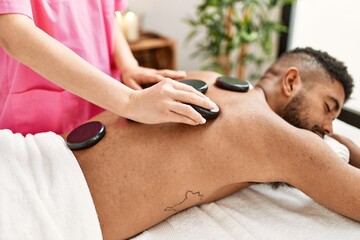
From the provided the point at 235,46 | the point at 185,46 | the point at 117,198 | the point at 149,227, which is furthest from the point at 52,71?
the point at 185,46

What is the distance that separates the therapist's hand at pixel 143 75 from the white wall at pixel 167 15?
1.66 metres

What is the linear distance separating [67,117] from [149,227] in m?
0.47

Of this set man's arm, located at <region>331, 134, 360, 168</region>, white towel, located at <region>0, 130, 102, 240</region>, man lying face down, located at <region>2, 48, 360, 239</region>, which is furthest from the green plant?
white towel, located at <region>0, 130, 102, 240</region>

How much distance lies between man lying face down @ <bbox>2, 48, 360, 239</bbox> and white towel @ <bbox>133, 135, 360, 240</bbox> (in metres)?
0.04

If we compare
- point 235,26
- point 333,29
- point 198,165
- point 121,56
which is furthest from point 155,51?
point 198,165

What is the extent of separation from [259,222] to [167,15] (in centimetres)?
229

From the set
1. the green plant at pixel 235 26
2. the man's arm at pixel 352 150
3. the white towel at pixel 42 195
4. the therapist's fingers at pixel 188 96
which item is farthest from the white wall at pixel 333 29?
the white towel at pixel 42 195

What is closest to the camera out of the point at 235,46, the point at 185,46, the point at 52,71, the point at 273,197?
the point at 52,71

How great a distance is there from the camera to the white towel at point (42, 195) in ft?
2.56

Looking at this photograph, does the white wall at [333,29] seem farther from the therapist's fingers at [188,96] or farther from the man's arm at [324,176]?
the therapist's fingers at [188,96]

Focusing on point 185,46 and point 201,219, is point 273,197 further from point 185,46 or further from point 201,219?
point 185,46

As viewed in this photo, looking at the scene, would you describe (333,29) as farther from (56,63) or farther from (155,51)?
(56,63)

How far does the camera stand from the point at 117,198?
35.8 inches

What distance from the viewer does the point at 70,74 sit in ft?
2.73
